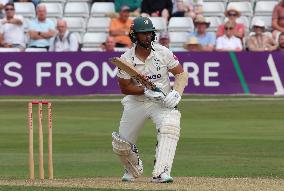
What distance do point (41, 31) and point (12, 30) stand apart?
0.60 m

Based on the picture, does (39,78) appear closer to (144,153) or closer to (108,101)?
(108,101)

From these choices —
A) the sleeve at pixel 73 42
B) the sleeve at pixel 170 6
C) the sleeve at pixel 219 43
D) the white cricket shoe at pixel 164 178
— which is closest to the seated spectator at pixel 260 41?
the sleeve at pixel 219 43

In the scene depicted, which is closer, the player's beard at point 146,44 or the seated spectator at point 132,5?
the player's beard at point 146,44

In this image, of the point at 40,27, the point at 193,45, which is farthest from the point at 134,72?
the point at 40,27

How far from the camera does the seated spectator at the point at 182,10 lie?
23666 millimetres

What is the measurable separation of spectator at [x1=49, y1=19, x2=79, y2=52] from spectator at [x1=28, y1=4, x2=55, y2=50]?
20 centimetres

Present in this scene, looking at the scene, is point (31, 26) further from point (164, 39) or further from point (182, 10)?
point (182, 10)

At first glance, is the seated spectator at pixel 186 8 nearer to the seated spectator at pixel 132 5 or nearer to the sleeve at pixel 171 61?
the seated spectator at pixel 132 5

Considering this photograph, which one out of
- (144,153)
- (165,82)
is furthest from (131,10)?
(165,82)

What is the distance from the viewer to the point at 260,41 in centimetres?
2197

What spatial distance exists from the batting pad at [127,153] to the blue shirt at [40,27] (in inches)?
486

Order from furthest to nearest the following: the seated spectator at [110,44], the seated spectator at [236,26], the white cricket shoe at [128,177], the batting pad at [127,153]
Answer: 1. the seated spectator at [236,26]
2. the seated spectator at [110,44]
3. the white cricket shoe at [128,177]
4. the batting pad at [127,153]

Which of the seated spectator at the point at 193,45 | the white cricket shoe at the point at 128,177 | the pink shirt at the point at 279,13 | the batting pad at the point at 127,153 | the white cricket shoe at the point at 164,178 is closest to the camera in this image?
the white cricket shoe at the point at 164,178

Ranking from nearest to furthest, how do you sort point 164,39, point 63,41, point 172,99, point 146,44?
point 172,99, point 146,44, point 164,39, point 63,41
